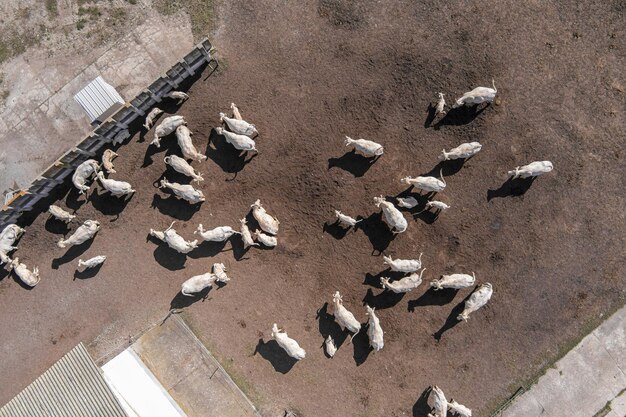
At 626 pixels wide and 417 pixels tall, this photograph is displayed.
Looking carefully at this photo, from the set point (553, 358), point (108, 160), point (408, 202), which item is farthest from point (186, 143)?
point (553, 358)

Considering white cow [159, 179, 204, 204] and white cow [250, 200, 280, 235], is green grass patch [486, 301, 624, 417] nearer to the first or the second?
white cow [250, 200, 280, 235]

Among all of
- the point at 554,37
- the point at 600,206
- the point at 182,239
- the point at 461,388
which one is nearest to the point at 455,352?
the point at 461,388

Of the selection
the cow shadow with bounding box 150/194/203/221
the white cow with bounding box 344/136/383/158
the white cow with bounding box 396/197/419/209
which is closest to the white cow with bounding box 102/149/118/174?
the cow shadow with bounding box 150/194/203/221

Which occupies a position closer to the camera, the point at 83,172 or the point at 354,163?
the point at 83,172

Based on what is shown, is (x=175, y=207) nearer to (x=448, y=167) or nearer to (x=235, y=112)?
(x=235, y=112)

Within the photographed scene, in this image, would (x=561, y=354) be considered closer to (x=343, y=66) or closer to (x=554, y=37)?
(x=554, y=37)

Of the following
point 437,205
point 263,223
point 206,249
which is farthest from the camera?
point 206,249

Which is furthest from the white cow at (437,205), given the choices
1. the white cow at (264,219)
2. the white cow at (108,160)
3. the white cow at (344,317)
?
the white cow at (108,160)
